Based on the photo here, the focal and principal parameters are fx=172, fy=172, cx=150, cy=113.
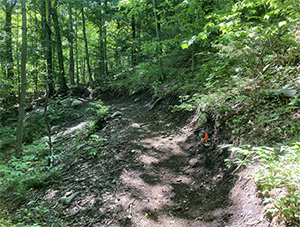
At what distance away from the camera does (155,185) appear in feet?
11.8

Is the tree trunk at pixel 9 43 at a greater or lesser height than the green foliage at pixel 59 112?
greater

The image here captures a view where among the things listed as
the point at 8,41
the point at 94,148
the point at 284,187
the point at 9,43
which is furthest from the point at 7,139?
the point at 284,187

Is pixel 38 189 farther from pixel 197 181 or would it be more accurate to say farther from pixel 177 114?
Result: pixel 177 114

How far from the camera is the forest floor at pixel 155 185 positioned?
2625mm

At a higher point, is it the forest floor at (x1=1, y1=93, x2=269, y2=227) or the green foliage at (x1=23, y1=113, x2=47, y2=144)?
the green foliage at (x1=23, y1=113, x2=47, y2=144)

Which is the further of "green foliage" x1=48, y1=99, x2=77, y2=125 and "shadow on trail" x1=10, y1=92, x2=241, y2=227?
"green foliage" x1=48, y1=99, x2=77, y2=125

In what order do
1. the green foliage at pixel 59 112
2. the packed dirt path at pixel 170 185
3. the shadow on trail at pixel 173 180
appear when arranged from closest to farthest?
the packed dirt path at pixel 170 185, the shadow on trail at pixel 173 180, the green foliage at pixel 59 112

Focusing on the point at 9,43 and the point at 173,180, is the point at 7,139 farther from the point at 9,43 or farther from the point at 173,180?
the point at 173,180

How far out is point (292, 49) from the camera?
3539mm

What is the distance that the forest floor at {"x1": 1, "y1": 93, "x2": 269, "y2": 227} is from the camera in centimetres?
262

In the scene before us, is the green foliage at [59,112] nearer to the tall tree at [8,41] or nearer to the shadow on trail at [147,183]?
the tall tree at [8,41]

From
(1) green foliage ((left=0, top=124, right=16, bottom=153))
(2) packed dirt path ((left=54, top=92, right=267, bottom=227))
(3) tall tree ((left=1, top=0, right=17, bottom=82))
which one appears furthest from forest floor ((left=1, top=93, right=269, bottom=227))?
(3) tall tree ((left=1, top=0, right=17, bottom=82))

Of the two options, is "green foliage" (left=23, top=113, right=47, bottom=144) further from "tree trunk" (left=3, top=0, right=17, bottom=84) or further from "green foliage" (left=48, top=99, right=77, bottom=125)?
"tree trunk" (left=3, top=0, right=17, bottom=84)

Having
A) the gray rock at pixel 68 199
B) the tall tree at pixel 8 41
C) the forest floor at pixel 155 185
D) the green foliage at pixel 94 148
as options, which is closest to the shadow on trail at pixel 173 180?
the forest floor at pixel 155 185
